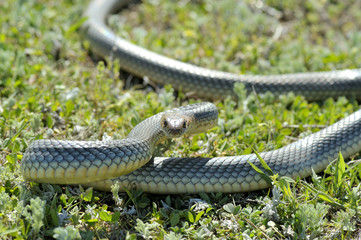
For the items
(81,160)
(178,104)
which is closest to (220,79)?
(178,104)

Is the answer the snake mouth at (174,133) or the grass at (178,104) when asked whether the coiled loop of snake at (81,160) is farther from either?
the snake mouth at (174,133)

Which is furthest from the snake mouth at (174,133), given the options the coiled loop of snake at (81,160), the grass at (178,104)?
the grass at (178,104)

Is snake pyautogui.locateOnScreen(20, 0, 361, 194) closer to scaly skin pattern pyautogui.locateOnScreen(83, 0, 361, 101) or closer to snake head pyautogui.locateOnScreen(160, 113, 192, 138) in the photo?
snake head pyautogui.locateOnScreen(160, 113, 192, 138)

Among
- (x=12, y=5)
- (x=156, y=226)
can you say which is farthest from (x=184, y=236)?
(x=12, y=5)

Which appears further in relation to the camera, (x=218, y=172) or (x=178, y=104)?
(x=178, y=104)

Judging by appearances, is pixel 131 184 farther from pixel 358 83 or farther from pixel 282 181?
pixel 358 83

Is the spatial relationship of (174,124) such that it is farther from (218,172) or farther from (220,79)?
(220,79)

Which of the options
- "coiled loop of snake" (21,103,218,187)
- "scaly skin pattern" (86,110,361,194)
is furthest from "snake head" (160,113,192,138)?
"coiled loop of snake" (21,103,218,187)
